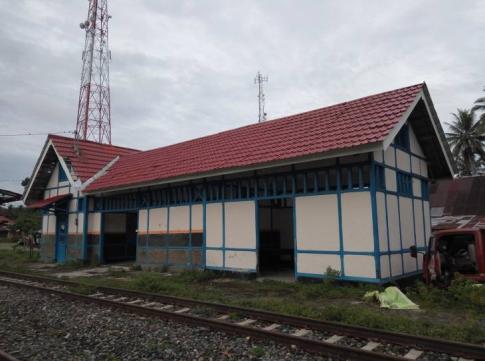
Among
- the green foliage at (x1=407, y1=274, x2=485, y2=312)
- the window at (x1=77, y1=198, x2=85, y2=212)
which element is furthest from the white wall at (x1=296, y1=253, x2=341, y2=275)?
the window at (x1=77, y1=198, x2=85, y2=212)

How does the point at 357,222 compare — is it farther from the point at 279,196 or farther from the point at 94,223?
the point at 94,223

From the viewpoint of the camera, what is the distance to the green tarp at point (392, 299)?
816cm

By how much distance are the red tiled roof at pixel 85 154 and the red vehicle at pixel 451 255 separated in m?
15.1

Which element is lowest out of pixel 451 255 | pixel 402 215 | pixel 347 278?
pixel 347 278

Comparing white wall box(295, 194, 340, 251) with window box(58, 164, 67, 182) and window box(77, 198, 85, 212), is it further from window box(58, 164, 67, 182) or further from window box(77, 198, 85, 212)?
window box(58, 164, 67, 182)

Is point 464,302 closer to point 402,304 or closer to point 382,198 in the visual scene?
point 402,304

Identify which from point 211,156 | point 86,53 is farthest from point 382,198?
point 86,53

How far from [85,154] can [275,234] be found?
426 inches

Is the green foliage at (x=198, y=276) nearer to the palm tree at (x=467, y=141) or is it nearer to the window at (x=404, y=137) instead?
the window at (x=404, y=137)

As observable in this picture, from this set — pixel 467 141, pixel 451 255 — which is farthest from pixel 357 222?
pixel 467 141

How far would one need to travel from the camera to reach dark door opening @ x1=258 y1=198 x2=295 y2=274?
16172mm

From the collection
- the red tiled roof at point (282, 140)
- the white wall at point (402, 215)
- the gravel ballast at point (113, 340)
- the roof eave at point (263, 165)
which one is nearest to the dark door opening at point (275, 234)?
the red tiled roof at point (282, 140)

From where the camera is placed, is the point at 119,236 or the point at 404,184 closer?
the point at 404,184

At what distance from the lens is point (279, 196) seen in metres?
11.9
